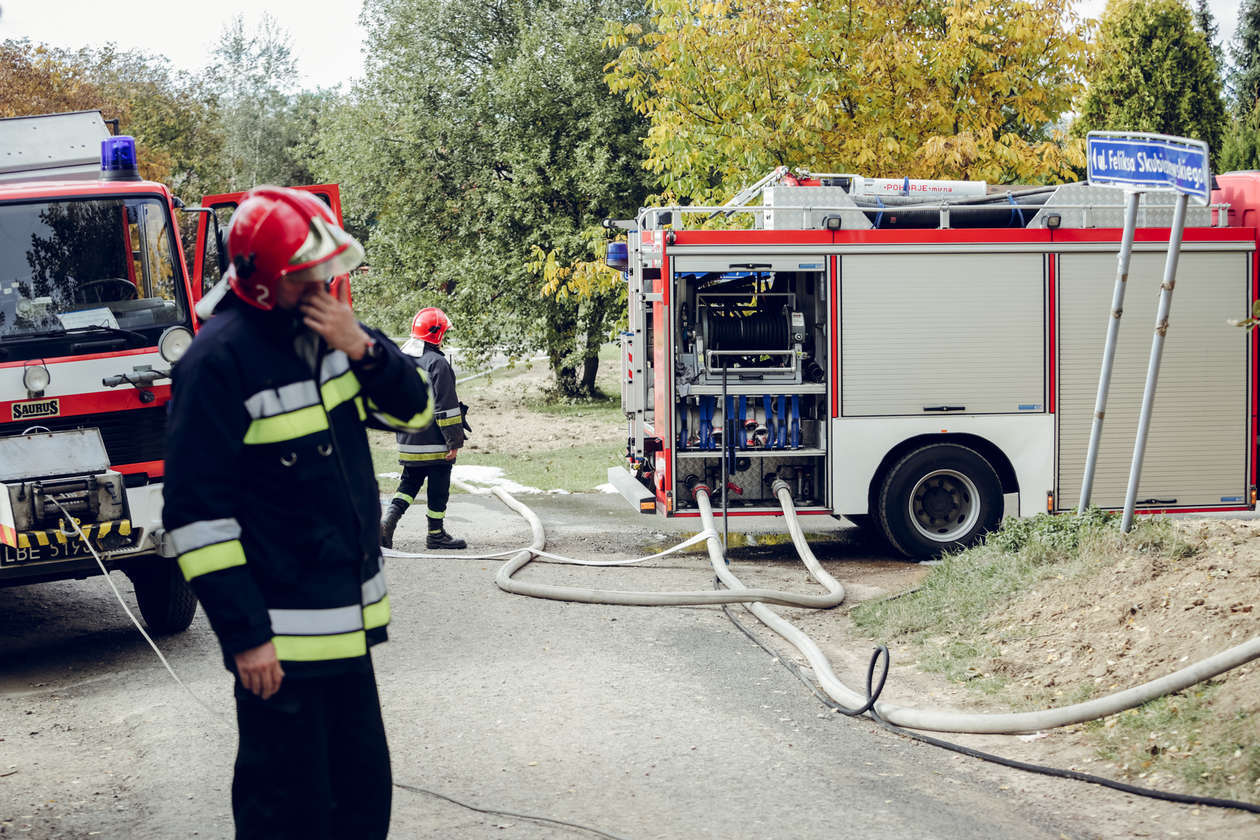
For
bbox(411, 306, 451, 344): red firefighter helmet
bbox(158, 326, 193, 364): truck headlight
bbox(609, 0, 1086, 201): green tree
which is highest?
bbox(609, 0, 1086, 201): green tree

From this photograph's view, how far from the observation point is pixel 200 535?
2.80 metres

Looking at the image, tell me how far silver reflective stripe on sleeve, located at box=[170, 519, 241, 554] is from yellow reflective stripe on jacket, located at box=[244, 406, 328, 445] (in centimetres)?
21

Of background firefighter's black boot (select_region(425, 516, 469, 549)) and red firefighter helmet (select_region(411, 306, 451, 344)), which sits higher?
red firefighter helmet (select_region(411, 306, 451, 344))

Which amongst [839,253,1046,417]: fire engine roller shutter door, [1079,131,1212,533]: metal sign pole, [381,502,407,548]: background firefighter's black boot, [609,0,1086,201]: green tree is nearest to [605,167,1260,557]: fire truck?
[839,253,1046,417]: fire engine roller shutter door

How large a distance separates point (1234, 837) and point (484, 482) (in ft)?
34.1

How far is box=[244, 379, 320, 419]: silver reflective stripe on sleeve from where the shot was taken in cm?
290

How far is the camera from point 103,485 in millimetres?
6594

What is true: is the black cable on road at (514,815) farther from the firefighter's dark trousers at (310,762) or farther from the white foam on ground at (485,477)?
the white foam on ground at (485,477)

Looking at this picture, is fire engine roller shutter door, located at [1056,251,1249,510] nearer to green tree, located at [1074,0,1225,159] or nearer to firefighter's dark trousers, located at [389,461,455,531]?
firefighter's dark trousers, located at [389,461,455,531]

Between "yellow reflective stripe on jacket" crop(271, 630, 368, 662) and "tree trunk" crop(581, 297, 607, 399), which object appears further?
"tree trunk" crop(581, 297, 607, 399)

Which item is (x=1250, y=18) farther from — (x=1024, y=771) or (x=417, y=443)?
(x=1024, y=771)

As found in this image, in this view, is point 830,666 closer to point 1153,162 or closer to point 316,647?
point 1153,162

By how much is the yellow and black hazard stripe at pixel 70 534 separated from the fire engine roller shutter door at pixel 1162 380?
251 inches

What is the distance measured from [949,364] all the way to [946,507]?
3.54 ft
